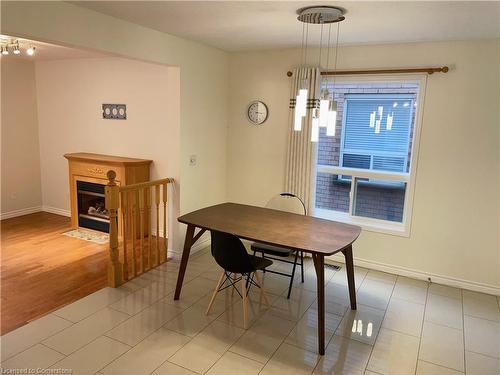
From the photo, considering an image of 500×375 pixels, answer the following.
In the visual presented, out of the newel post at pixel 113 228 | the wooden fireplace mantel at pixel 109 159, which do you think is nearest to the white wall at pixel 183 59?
the newel post at pixel 113 228

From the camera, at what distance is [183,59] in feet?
12.9

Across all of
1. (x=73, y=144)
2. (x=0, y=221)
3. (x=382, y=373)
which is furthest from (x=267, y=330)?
(x=0, y=221)

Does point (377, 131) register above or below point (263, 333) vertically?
above

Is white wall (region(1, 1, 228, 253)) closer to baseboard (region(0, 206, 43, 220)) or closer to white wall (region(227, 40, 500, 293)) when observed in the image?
white wall (region(227, 40, 500, 293))

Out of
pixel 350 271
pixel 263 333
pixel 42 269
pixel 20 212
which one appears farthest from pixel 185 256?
pixel 20 212

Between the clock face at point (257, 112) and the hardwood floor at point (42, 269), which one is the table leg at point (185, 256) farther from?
the clock face at point (257, 112)

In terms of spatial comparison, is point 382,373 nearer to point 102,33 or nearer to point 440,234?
point 440,234

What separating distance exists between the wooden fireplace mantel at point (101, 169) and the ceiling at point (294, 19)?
187 cm

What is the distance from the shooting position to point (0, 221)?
549cm

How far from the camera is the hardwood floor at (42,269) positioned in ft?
10.3

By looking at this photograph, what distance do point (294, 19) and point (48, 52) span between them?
3.52 metres

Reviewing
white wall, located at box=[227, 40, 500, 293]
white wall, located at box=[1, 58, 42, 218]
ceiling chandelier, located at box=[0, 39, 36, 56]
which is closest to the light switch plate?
ceiling chandelier, located at box=[0, 39, 36, 56]

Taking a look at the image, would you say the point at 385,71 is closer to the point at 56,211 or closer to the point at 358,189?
the point at 358,189

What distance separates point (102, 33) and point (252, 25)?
126 centimetres
